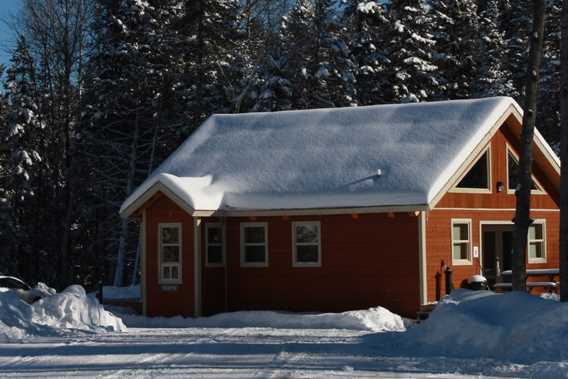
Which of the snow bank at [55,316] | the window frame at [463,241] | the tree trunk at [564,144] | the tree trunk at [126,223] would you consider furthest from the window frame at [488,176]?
the tree trunk at [126,223]

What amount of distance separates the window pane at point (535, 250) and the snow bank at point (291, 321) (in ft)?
21.8

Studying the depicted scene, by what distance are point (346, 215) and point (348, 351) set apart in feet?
29.6

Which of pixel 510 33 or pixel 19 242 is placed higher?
pixel 510 33

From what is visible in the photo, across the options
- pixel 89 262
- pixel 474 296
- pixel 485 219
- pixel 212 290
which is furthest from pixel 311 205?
pixel 89 262

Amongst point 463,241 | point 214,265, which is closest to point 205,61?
point 214,265

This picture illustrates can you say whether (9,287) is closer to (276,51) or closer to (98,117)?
(98,117)

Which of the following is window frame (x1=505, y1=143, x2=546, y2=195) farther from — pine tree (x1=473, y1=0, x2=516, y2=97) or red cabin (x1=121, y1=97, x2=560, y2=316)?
pine tree (x1=473, y1=0, x2=516, y2=97)

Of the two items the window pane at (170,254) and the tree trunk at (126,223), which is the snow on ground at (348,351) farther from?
the tree trunk at (126,223)

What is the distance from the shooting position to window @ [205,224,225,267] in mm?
24484

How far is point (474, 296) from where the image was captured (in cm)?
1758

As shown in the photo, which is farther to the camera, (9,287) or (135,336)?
(9,287)

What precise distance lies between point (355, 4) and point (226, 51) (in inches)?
274

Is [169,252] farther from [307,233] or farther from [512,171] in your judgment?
[512,171]

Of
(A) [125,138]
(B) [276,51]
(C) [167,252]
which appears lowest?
(C) [167,252]
